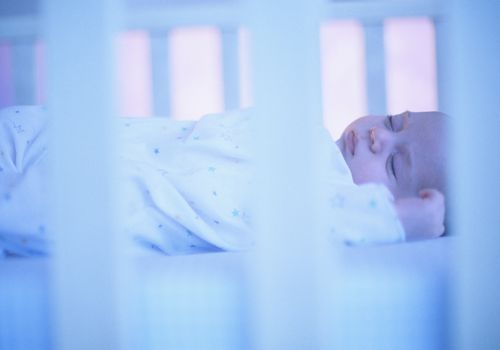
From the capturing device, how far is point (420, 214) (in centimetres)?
61

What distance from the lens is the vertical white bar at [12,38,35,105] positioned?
1186mm

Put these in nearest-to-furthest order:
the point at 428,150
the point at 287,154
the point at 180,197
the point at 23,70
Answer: the point at 287,154, the point at 180,197, the point at 428,150, the point at 23,70

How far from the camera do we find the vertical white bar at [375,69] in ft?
3.83

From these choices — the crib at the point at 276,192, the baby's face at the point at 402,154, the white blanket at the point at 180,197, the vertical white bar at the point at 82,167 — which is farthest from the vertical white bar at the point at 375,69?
the vertical white bar at the point at 82,167

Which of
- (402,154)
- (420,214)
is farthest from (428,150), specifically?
(420,214)

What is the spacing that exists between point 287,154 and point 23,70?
119 cm

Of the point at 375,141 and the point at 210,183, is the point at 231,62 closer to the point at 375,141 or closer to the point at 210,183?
the point at 375,141

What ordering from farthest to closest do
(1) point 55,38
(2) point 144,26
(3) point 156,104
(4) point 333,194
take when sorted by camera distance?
(3) point 156,104 → (2) point 144,26 → (4) point 333,194 → (1) point 55,38

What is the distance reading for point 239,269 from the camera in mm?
441

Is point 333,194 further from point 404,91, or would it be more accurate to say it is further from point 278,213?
point 404,91

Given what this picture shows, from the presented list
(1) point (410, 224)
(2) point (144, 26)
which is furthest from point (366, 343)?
(2) point (144, 26)

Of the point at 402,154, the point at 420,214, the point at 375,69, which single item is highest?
the point at 375,69

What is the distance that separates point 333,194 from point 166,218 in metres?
0.24

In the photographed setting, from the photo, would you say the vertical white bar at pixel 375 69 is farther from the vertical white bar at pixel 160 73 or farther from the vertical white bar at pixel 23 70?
the vertical white bar at pixel 23 70
